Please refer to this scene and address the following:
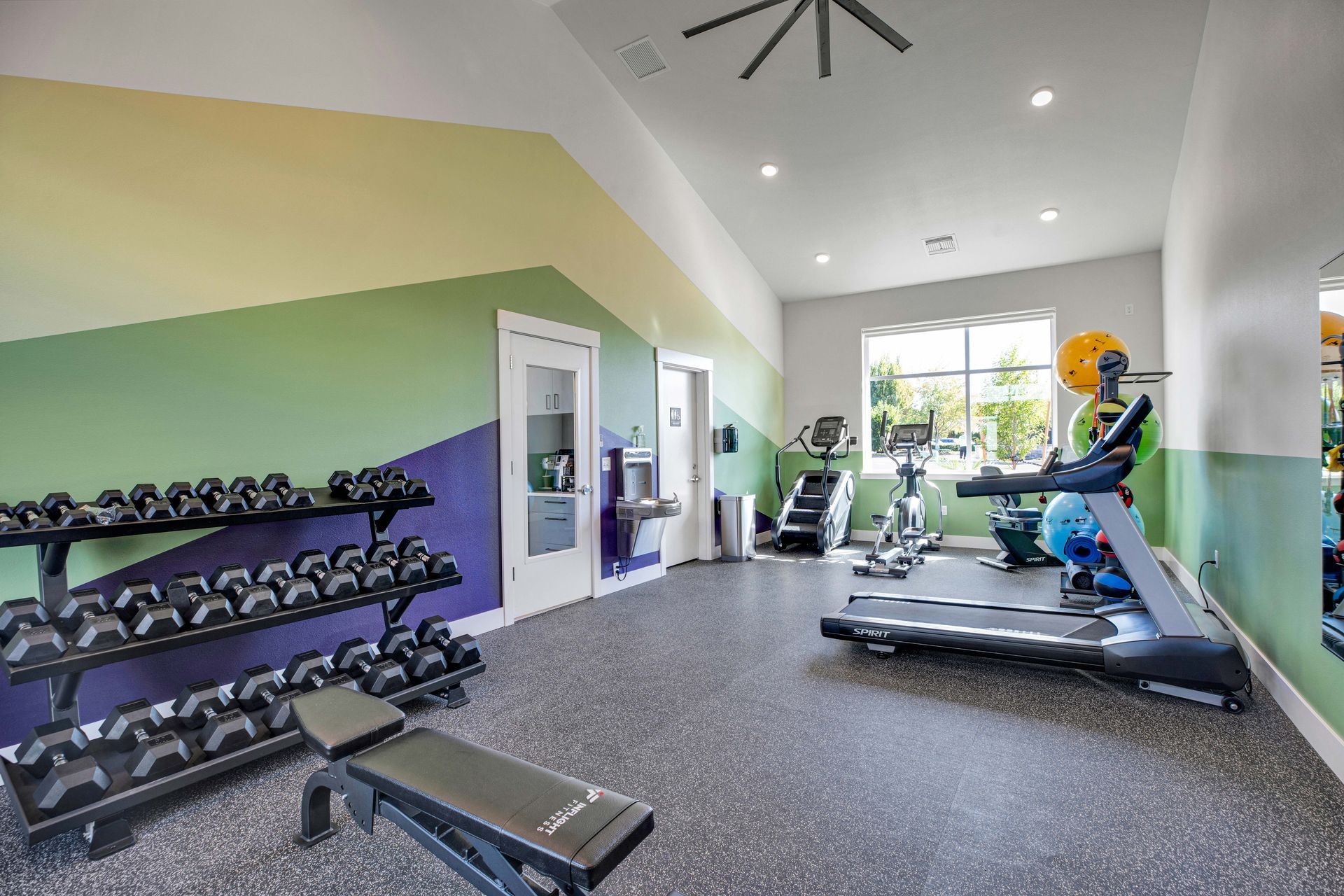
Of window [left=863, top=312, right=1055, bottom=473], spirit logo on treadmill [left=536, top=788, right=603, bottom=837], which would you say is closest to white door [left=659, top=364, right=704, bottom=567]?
window [left=863, top=312, right=1055, bottom=473]

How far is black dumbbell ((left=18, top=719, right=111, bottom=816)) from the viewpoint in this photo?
1.86 metres

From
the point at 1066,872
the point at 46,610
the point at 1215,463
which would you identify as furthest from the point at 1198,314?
the point at 46,610

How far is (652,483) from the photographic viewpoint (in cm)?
573

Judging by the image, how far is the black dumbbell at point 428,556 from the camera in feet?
10.2

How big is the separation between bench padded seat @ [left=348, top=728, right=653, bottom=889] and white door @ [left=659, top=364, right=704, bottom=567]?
4.37m

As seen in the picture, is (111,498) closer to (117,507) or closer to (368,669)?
(117,507)

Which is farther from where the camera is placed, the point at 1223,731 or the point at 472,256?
the point at 472,256

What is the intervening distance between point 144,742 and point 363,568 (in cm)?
97

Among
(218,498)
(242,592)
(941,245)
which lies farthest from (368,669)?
(941,245)

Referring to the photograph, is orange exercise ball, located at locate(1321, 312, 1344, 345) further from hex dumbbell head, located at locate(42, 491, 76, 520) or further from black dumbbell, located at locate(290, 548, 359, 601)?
hex dumbbell head, located at locate(42, 491, 76, 520)

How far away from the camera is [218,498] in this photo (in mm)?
2496

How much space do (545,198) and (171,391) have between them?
2.79 meters

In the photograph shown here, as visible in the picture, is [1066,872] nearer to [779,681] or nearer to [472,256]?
[779,681]

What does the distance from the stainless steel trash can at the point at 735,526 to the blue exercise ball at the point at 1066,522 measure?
2824mm
